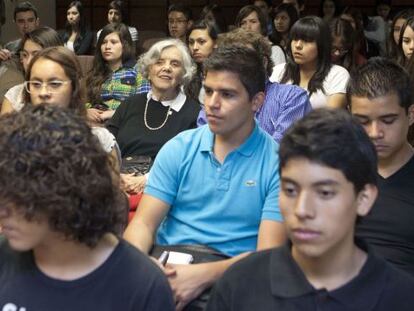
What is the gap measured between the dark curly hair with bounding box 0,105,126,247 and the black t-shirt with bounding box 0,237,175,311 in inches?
2.5

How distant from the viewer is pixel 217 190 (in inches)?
73.2

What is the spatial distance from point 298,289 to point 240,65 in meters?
1.00

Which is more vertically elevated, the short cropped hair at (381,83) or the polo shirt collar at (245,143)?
the short cropped hair at (381,83)

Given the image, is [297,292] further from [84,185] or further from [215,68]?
[215,68]

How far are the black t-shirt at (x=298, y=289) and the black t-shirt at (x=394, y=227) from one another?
529 mm

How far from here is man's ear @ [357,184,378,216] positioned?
3.79ft

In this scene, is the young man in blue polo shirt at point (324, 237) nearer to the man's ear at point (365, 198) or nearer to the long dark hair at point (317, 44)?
the man's ear at point (365, 198)

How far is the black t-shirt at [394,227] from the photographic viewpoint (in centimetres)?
169

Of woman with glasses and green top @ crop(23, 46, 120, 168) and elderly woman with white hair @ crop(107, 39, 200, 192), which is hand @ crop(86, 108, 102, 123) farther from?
woman with glasses and green top @ crop(23, 46, 120, 168)

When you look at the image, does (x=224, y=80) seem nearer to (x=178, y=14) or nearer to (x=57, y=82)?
(x=57, y=82)

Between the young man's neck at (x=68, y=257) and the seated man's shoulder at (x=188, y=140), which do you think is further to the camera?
the seated man's shoulder at (x=188, y=140)

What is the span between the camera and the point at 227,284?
1.22 metres

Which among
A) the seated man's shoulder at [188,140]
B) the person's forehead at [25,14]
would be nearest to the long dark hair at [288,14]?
the person's forehead at [25,14]

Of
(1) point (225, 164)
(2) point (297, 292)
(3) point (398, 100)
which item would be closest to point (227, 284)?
(2) point (297, 292)
